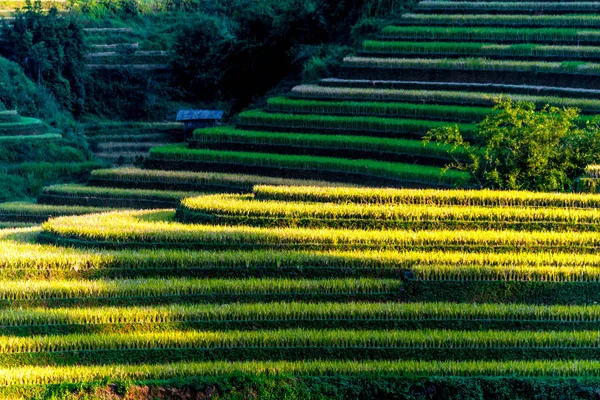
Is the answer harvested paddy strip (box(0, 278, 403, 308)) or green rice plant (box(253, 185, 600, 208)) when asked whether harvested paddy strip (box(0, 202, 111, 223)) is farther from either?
harvested paddy strip (box(0, 278, 403, 308))

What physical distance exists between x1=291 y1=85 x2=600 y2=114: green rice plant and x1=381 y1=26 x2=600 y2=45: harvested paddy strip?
321 cm

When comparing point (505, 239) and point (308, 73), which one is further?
point (308, 73)

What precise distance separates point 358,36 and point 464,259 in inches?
634

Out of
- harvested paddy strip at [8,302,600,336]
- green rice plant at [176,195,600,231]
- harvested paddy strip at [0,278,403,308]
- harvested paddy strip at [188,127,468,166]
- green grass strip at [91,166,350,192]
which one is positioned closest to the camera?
harvested paddy strip at [8,302,600,336]

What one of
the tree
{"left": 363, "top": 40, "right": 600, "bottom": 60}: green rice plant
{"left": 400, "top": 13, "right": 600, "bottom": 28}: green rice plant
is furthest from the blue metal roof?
the tree

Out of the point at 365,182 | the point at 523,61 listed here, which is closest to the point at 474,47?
the point at 523,61

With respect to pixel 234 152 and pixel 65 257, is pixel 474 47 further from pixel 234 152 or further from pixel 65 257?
pixel 65 257

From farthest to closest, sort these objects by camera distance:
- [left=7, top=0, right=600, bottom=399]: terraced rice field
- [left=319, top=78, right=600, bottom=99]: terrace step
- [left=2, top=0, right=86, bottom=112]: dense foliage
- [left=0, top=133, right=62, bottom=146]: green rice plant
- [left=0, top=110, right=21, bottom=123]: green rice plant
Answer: [left=2, top=0, right=86, bottom=112]: dense foliage < [left=0, top=110, right=21, bottom=123]: green rice plant < [left=0, top=133, right=62, bottom=146]: green rice plant < [left=319, top=78, right=600, bottom=99]: terrace step < [left=7, top=0, right=600, bottom=399]: terraced rice field

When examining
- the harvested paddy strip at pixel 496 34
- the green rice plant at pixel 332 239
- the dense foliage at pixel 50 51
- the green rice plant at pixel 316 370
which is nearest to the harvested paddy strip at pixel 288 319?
the green rice plant at pixel 316 370

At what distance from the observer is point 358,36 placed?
30.8m

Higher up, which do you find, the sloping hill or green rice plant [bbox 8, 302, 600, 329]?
the sloping hill

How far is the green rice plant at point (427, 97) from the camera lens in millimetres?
23750

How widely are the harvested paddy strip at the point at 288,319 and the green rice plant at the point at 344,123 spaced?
8.66m

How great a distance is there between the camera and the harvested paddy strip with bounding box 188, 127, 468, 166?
75.7 feet
